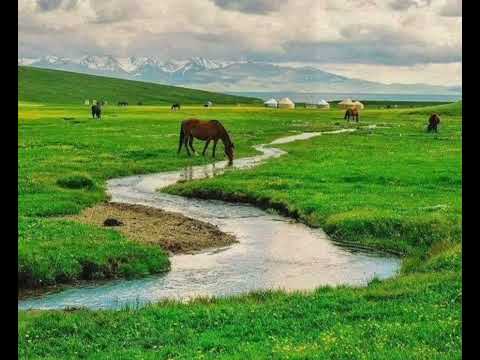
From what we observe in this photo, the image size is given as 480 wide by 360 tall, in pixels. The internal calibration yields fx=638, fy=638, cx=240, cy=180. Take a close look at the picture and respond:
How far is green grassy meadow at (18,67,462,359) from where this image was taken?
11375 mm

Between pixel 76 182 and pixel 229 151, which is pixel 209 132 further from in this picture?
pixel 76 182

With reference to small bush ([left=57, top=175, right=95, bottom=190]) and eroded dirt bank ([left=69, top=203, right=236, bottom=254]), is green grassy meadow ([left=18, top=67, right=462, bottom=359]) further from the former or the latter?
eroded dirt bank ([left=69, top=203, right=236, bottom=254])

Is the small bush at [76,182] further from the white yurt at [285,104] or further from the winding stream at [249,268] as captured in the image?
the white yurt at [285,104]

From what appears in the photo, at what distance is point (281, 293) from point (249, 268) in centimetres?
368

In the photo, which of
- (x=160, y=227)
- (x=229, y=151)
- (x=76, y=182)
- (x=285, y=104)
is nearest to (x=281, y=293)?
(x=160, y=227)

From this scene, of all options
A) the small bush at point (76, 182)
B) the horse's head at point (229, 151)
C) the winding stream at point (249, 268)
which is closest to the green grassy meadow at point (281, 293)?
the small bush at point (76, 182)

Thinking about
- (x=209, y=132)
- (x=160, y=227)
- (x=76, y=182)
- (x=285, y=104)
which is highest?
(x=285, y=104)

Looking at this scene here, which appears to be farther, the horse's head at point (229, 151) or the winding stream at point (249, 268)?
the horse's head at point (229, 151)

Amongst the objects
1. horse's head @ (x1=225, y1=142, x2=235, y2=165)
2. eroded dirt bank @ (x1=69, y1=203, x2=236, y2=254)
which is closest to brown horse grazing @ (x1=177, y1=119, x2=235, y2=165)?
horse's head @ (x1=225, y1=142, x2=235, y2=165)

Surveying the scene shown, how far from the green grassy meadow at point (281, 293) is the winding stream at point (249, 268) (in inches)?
37.4

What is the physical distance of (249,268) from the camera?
63.3ft

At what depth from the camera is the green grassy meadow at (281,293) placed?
11.4 m
